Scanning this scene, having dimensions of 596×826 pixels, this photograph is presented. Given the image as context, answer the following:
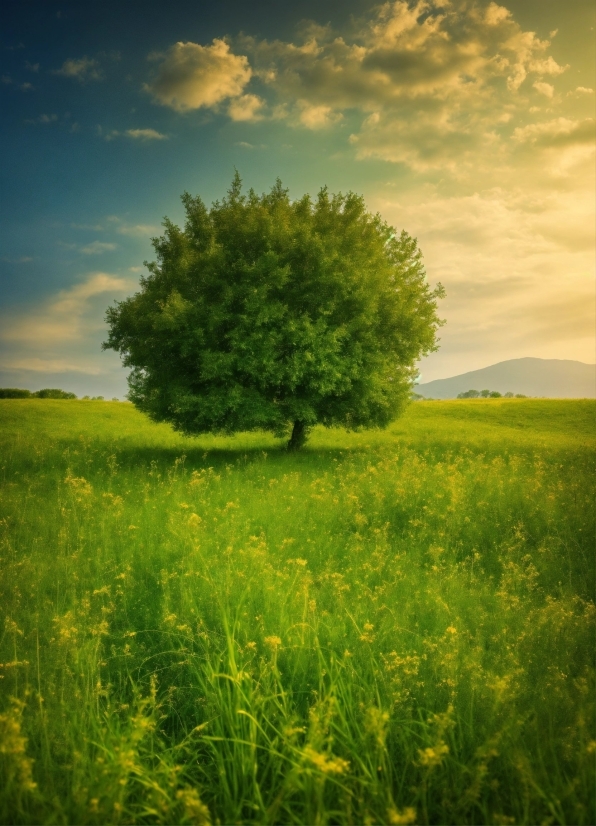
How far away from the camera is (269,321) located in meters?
16.7

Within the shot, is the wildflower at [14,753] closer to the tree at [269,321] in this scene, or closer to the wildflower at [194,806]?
the wildflower at [194,806]

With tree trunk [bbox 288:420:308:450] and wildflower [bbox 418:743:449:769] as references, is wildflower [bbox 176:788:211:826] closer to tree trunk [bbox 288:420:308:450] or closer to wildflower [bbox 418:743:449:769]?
wildflower [bbox 418:743:449:769]

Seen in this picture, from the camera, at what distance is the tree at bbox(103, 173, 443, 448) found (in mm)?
16312

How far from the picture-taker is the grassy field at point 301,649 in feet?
9.91

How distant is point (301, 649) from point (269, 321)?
13565 mm

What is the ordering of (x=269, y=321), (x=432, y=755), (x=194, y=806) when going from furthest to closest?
1. (x=269, y=321)
2. (x=432, y=755)
3. (x=194, y=806)

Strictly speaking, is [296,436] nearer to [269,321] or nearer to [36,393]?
[269,321]

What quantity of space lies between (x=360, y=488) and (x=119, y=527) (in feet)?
19.6

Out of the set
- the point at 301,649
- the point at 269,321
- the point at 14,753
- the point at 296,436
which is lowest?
the point at 301,649

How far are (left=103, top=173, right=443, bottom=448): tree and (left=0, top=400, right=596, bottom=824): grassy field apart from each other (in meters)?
4.06

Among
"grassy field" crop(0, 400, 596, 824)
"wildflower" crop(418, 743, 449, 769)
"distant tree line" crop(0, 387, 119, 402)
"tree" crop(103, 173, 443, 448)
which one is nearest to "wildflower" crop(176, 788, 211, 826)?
"grassy field" crop(0, 400, 596, 824)

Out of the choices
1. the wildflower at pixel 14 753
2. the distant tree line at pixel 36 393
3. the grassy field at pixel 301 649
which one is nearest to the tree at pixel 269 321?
the grassy field at pixel 301 649

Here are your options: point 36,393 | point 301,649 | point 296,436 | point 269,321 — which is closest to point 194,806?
point 301,649

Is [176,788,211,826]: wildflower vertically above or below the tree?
below
